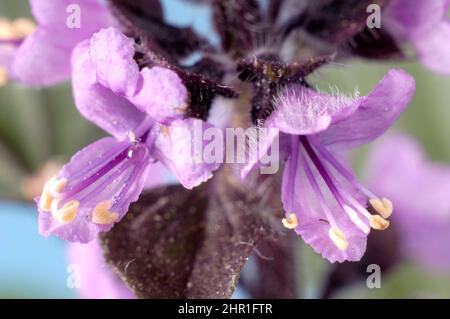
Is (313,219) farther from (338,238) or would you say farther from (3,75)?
(3,75)

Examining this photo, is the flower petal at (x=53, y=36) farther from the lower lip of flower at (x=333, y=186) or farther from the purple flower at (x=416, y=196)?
the purple flower at (x=416, y=196)

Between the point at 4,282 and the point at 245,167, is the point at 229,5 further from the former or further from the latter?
the point at 4,282

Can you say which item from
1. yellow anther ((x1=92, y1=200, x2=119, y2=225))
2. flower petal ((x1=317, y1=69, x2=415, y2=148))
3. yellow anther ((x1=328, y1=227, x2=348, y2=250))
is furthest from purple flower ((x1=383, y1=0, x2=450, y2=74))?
yellow anther ((x1=92, y1=200, x2=119, y2=225))

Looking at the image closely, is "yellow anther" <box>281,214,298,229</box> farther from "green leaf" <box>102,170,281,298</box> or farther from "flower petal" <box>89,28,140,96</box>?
"flower petal" <box>89,28,140,96</box>

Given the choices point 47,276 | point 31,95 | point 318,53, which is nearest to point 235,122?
point 318,53

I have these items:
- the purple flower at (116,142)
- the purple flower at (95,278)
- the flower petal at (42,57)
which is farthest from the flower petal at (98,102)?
the purple flower at (95,278)

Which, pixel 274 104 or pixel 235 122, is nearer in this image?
pixel 274 104
